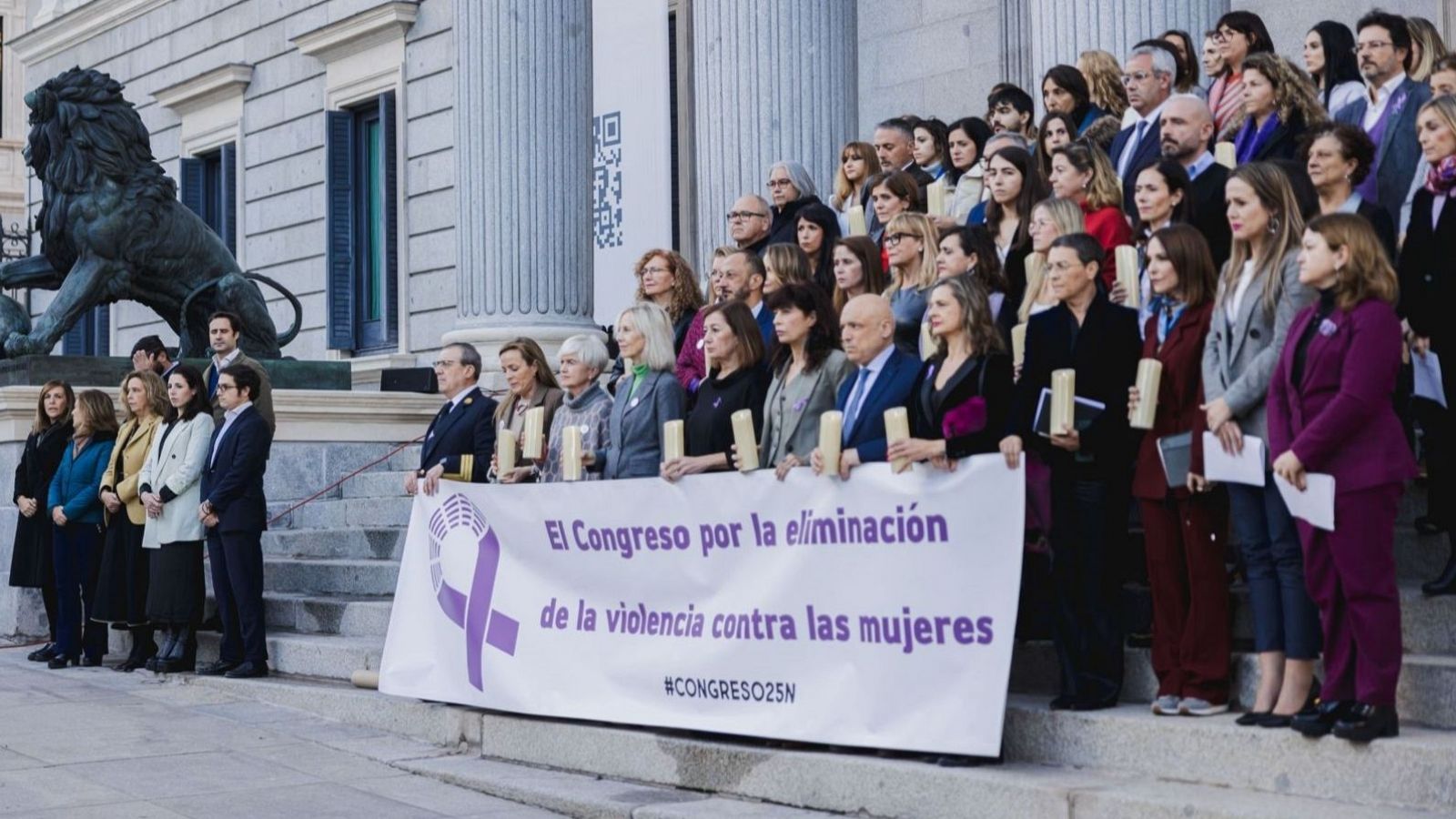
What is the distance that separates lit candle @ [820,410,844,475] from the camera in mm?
7848

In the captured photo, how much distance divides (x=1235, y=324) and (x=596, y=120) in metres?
10.7

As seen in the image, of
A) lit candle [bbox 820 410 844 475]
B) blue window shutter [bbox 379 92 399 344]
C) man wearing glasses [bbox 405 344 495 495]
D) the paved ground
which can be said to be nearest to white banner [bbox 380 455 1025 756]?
lit candle [bbox 820 410 844 475]

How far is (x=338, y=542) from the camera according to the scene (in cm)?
1452

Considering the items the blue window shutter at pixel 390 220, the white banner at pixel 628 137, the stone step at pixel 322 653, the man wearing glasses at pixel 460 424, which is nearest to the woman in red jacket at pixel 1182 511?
the man wearing glasses at pixel 460 424

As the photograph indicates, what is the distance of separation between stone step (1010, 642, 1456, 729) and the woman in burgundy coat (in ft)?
0.90

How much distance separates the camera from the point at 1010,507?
744cm

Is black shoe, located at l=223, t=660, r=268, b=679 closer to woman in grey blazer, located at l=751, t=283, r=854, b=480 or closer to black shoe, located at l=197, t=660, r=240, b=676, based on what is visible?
black shoe, located at l=197, t=660, r=240, b=676

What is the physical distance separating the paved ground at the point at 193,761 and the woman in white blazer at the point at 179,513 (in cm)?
51

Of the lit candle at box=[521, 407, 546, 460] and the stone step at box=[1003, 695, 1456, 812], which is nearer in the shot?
the stone step at box=[1003, 695, 1456, 812]

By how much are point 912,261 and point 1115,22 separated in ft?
11.4

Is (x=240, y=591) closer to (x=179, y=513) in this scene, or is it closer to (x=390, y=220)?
(x=179, y=513)

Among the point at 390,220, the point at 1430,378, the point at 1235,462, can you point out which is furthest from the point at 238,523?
the point at 390,220

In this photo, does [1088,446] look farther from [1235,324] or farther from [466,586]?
[466,586]

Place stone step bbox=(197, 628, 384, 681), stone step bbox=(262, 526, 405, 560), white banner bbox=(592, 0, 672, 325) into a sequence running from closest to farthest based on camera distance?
stone step bbox=(197, 628, 384, 681), stone step bbox=(262, 526, 405, 560), white banner bbox=(592, 0, 672, 325)
